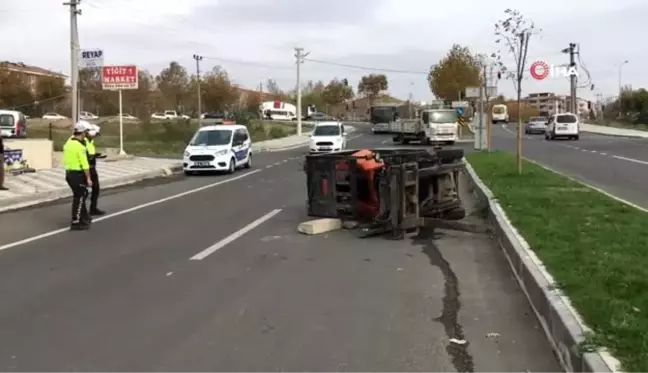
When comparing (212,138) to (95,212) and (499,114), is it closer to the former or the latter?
(95,212)

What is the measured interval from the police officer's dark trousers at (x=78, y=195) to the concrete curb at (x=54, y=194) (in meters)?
3.86

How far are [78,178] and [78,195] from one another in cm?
36

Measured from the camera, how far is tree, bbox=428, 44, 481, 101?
7312 centimetres

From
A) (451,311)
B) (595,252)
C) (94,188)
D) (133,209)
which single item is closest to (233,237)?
(94,188)

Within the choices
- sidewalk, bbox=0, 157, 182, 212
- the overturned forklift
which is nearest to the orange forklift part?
the overturned forklift

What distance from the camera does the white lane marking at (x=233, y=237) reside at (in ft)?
31.5

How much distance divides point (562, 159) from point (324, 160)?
18991 mm

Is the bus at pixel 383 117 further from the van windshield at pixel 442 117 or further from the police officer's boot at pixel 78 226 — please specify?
the police officer's boot at pixel 78 226

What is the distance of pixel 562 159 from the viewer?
28438mm

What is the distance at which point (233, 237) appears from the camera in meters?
11.1

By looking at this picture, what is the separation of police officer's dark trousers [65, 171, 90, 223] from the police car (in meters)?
12.5

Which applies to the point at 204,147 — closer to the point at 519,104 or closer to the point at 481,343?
the point at 519,104

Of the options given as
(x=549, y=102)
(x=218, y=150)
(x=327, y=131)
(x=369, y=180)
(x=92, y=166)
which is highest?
(x=549, y=102)

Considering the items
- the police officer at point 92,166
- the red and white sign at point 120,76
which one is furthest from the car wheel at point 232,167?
the police officer at point 92,166
